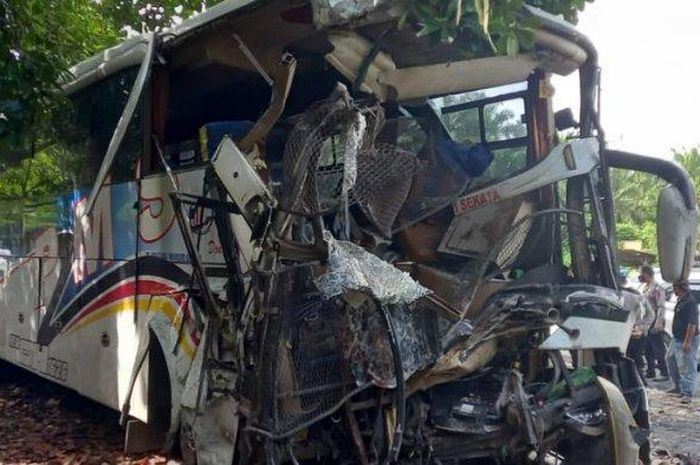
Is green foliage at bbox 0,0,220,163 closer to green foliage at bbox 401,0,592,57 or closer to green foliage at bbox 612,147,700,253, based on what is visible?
green foliage at bbox 401,0,592,57

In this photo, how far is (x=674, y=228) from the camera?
466cm

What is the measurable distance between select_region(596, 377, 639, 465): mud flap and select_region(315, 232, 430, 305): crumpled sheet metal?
4.49ft

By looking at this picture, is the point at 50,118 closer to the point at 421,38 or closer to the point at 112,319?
the point at 112,319

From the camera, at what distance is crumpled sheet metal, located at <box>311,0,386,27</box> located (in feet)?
12.6

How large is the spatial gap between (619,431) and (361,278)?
1.86 m

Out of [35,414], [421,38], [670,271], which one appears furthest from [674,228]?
[35,414]

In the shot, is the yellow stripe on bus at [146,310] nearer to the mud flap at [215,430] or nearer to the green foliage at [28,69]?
the mud flap at [215,430]

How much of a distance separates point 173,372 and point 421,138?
245 centimetres

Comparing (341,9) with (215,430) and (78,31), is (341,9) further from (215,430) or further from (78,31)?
(78,31)

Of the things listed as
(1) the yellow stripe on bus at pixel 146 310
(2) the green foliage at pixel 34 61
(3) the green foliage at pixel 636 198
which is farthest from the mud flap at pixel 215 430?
(3) the green foliage at pixel 636 198

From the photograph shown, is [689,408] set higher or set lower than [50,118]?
lower

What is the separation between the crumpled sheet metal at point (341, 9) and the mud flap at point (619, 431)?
2.60m

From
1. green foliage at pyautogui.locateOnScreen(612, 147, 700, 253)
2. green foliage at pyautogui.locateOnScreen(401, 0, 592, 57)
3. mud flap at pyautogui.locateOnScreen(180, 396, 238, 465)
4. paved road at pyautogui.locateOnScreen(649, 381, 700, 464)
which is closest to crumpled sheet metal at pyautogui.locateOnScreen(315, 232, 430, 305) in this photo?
mud flap at pyautogui.locateOnScreen(180, 396, 238, 465)

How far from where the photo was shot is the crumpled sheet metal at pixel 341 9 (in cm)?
384
